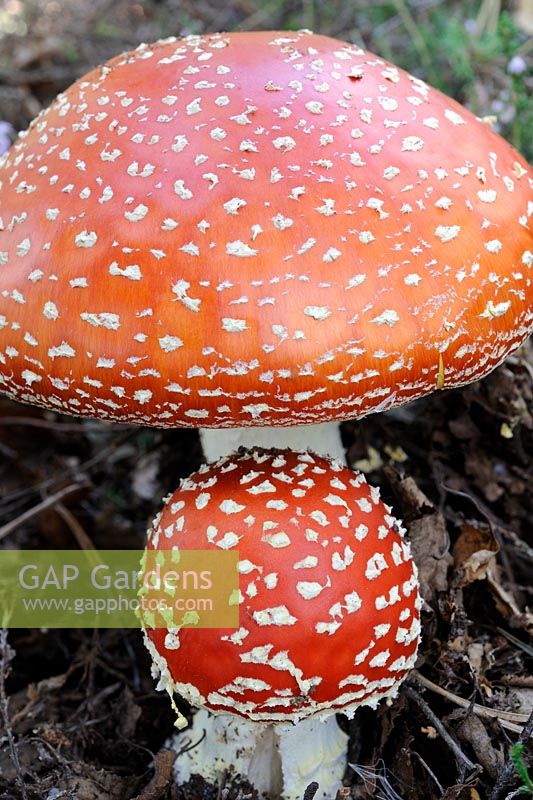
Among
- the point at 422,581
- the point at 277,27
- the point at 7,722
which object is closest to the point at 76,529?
the point at 7,722

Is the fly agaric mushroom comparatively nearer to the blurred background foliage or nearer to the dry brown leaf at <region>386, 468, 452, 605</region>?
the dry brown leaf at <region>386, 468, 452, 605</region>

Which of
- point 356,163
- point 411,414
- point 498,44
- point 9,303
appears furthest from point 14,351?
point 498,44

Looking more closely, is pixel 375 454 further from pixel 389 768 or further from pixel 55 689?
pixel 55 689

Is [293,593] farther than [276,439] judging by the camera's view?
No

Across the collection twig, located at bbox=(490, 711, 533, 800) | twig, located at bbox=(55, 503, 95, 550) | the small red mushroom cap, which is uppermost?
the small red mushroom cap

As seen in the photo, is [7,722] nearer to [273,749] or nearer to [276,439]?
[273,749]

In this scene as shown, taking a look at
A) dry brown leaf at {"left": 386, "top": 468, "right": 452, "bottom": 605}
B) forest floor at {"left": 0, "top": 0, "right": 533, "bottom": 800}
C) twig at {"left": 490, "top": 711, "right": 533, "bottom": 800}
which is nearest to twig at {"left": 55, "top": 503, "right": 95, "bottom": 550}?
forest floor at {"left": 0, "top": 0, "right": 533, "bottom": 800}

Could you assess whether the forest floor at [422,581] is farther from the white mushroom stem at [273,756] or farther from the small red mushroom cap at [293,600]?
the small red mushroom cap at [293,600]
